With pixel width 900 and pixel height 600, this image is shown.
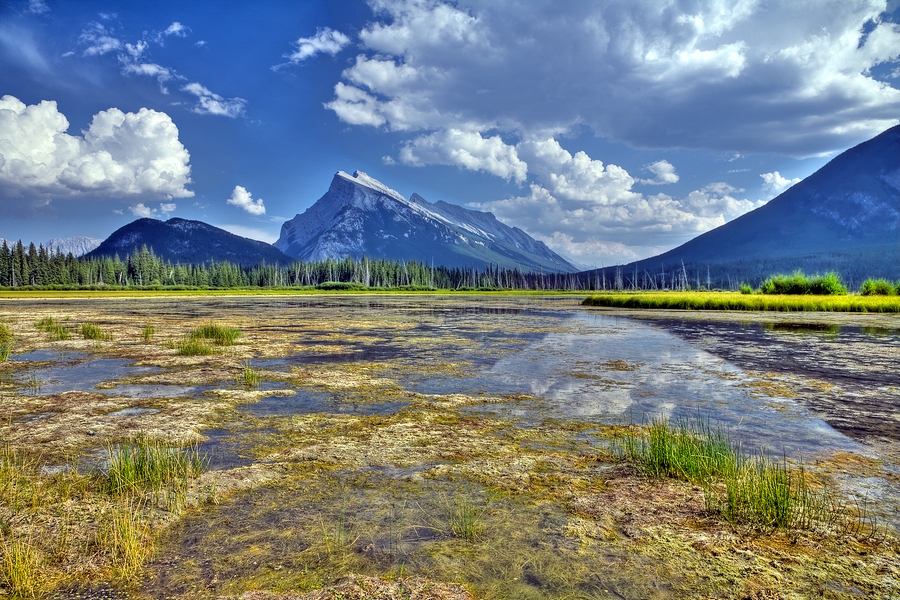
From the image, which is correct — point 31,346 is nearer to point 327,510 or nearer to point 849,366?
point 327,510

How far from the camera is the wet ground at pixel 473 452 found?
518cm

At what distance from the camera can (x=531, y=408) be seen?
12.5 metres

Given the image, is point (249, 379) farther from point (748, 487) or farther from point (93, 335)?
point (93, 335)

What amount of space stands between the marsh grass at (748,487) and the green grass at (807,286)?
7242 cm

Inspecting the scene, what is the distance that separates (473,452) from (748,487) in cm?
449

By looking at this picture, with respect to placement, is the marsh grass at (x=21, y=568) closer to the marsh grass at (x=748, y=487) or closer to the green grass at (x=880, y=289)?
the marsh grass at (x=748, y=487)

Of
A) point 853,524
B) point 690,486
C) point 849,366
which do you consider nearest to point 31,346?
point 690,486

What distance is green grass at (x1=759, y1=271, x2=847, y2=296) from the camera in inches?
2530

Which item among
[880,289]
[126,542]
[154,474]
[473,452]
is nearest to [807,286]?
[880,289]

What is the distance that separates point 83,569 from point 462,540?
420 centimetres

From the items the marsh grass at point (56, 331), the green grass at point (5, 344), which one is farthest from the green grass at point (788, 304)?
the green grass at point (5, 344)

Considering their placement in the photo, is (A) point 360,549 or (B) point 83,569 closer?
(B) point 83,569

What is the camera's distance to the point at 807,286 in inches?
2660

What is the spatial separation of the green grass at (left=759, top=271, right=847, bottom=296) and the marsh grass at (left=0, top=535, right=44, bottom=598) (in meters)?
80.7
